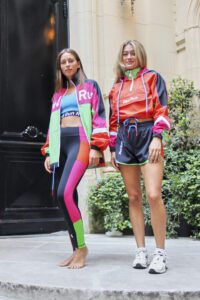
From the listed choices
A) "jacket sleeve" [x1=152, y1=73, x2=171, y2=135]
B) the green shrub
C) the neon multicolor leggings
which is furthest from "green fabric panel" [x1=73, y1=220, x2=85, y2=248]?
the green shrub

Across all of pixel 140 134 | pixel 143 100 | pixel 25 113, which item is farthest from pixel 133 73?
pixel 25 113

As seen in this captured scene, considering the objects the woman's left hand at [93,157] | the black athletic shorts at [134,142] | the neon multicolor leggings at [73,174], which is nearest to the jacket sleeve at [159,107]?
the black athletic shorts at [134,142]

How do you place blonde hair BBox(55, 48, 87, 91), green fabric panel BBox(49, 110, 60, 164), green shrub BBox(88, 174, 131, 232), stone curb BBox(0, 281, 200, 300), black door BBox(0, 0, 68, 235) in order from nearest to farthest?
1. stone curb BBox(0, 281, 200, 300)
2. green fabric panel BBox(49, 110, 60, 164)
3. blonde hair BBox(55, 48, 87, 91)
4. green shrub BBox(88, 174, 131, 232)
5. black door BBox(0, 0, 68, 235)

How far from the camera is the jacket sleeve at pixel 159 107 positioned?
3.29m

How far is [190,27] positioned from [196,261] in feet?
14.2

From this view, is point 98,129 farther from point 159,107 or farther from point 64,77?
point 64,77

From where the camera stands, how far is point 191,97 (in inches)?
255

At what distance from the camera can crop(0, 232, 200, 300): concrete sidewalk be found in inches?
110

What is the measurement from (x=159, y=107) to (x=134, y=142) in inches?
13.1

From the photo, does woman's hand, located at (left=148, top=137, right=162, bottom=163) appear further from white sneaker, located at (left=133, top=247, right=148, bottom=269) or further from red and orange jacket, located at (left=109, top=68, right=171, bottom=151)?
white sneaker, located at (left=133, top=247, right=148, bottom=269)

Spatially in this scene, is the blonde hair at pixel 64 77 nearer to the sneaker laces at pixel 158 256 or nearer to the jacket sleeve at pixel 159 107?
the jacket sleeve at pixel 159 107

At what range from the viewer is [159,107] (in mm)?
3346

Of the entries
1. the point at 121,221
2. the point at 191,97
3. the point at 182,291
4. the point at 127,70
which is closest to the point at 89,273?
the point at 182,291

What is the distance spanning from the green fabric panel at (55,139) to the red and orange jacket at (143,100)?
0.49m
